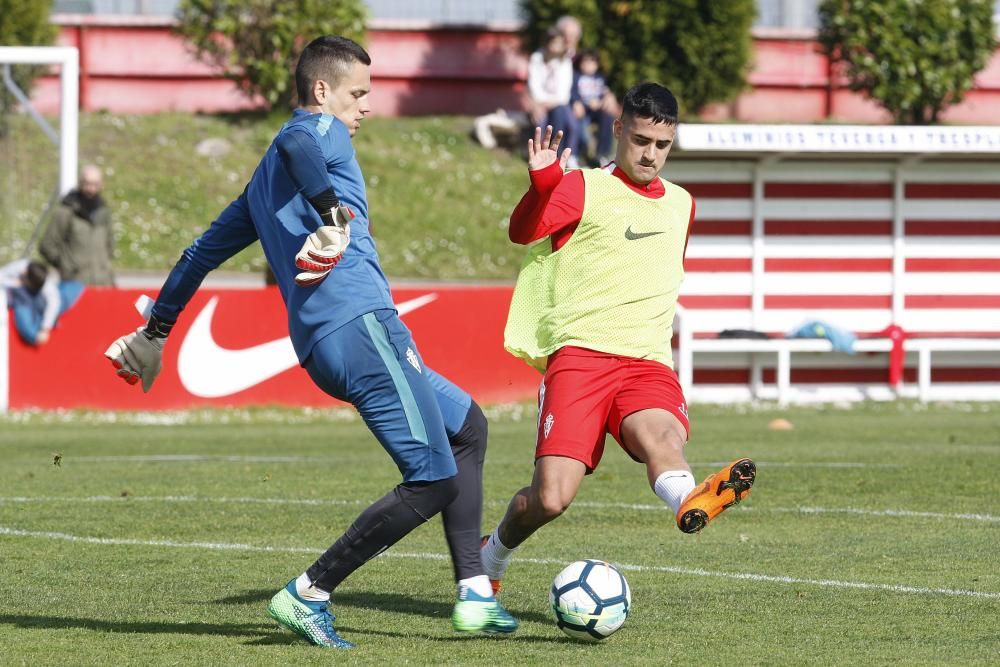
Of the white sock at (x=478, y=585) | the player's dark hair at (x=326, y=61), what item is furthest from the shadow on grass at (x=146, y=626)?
the player's dark hair at (x=326, y=61)

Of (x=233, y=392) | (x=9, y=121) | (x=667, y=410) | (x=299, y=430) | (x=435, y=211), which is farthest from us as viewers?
(x=435, y=211)

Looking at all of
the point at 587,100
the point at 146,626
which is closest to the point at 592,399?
the point at 146,626

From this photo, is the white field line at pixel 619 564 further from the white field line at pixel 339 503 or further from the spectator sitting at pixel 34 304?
the spectator sitting at pixel 34 304

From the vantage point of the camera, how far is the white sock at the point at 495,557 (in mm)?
6605

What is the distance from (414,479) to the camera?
19.3 feet

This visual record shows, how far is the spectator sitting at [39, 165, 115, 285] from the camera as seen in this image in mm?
16984

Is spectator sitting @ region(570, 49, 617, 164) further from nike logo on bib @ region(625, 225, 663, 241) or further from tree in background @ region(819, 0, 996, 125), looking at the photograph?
nike logo on bib @ region(625, 225, 663, 241)

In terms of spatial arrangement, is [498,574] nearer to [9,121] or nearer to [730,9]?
[9,121]

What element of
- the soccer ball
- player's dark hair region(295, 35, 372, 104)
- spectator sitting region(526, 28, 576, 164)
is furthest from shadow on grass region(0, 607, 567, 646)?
spectator sitting region(526, 28, 576, 164)

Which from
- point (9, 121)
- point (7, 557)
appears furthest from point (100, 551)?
point (9, 121)

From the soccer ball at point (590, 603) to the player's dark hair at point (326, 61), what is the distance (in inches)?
77.5

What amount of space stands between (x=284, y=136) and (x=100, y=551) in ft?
10.3

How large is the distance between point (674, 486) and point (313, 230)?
1.57 m

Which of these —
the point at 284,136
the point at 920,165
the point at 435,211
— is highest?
the point at 284,136
